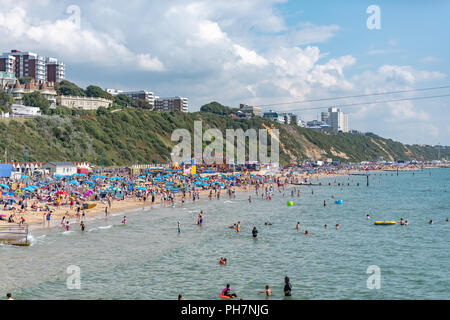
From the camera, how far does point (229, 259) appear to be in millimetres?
28312

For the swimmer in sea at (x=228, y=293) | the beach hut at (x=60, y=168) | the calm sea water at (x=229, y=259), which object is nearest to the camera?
the swimmer in sea at (x=228, y=293)

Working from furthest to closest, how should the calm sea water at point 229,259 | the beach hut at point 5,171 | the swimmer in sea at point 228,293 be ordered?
the beach hut at point 5,171
the calm sea water at point 229,259
the swimmer in sea at point 228,293

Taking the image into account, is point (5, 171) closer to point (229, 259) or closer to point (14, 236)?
point (14, 236)

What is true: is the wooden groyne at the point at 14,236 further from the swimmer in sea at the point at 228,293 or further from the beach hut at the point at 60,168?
the beach hut at the point at 60,168

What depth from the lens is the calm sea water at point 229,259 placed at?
2194cm

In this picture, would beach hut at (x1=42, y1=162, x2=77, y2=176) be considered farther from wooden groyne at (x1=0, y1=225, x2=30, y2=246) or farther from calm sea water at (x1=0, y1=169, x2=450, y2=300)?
wooden groyne at (x1=0, y1=225, x2=30, y2=246)

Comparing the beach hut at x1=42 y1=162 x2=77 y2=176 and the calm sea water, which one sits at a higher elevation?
the beach hut at x1=42 y1=162 x2=77 y2=176

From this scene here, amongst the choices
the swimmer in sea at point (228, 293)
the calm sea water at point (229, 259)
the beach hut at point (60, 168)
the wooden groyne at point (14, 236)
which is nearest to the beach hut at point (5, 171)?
the beach hut at point (60, 168)

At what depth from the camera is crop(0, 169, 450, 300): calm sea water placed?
72.0 ft

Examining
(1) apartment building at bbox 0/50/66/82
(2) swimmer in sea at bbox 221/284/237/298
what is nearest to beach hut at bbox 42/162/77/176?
(2) swimmer in sea at bbox 221/284/237/298

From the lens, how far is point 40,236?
3306 centimetres
